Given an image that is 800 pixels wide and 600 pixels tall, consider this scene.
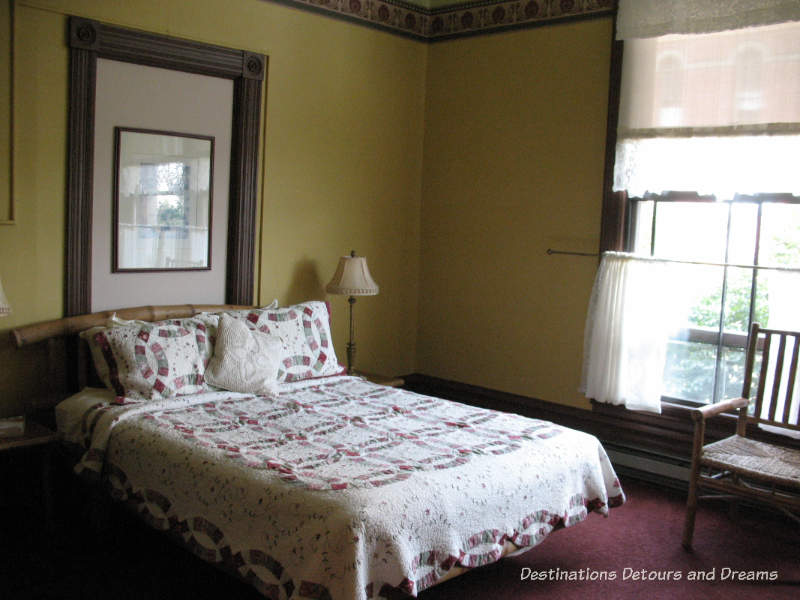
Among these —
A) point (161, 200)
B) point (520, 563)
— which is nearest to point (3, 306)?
point (161, 200)

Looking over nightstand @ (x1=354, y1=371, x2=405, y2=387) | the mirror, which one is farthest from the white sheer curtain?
the mirror

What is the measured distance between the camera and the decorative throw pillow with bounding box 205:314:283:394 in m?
3.91

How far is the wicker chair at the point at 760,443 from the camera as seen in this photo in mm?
3408

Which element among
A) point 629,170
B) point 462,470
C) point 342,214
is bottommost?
point 462,470

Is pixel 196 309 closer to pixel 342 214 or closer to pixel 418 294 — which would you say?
pixel 342 214

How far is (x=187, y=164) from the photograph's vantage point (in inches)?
169

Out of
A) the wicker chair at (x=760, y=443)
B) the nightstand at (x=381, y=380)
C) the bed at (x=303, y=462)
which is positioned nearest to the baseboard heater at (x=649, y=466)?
the wicker chair at (x=760, y=443)

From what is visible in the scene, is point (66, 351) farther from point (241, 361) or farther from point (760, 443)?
point (760, 443)

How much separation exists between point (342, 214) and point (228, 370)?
1.58 metres

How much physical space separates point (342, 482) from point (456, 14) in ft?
11.9

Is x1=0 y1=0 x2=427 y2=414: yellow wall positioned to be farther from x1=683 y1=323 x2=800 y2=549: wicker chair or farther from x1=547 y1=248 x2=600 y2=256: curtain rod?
x1=683 y1=323 x2=800 y2=549: wicker chair

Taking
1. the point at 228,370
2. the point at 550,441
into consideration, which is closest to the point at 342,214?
the point at 228,370

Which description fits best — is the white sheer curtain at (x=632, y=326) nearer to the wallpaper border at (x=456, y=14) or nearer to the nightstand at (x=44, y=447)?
the wallpaper border at (x=456, y=14)

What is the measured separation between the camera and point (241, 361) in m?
3.95
